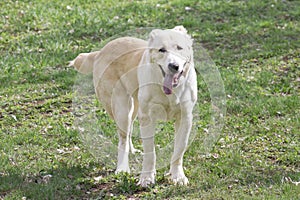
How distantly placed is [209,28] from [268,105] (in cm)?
371

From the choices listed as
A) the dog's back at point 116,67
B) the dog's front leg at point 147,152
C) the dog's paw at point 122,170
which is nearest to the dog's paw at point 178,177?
the dog's front leg at point 147,152

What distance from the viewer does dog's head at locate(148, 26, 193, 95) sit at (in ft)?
16.4

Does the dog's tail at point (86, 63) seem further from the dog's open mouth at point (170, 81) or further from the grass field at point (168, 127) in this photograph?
the dog's open mouth at point (170, 81)

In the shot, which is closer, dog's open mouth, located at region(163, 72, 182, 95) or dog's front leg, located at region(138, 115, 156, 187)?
dog's open mouth, located at region(163, 72, 182, 95)

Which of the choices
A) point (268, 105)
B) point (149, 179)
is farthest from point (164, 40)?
point (268, 105)

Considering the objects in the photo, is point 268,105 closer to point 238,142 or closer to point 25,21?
point 238,142

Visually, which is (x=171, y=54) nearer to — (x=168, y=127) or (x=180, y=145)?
(x=180, y=145)

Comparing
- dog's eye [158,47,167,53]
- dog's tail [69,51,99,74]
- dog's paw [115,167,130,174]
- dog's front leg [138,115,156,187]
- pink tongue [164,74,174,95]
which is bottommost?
dog's paw [115,167,130,174]

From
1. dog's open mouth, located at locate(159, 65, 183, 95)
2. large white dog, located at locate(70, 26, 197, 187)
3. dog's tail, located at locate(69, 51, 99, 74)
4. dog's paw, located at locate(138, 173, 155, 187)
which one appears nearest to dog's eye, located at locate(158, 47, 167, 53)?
large white dog, located at locate(70, 26, 197, 187)

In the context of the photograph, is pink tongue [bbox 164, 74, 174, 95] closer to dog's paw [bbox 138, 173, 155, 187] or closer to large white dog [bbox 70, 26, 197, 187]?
large white dog [bbox 70, 26, 197, 187]

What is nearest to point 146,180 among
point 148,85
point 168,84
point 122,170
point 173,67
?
point 122,170

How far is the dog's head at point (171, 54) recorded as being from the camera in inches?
197

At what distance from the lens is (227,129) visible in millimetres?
7277

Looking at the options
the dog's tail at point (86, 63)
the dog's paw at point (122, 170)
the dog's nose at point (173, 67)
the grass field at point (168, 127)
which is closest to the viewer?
the dog's nose at point (173, 67)
